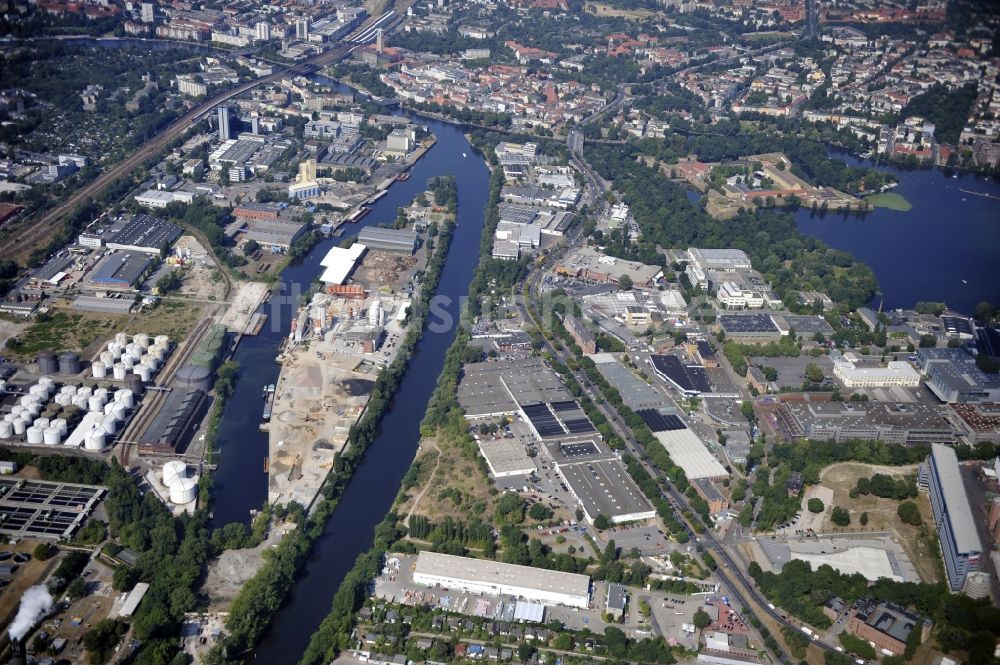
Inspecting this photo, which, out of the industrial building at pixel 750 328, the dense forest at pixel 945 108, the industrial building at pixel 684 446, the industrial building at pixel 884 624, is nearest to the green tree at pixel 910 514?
the industrial building at pixel 884 624

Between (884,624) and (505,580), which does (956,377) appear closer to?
(884,624)

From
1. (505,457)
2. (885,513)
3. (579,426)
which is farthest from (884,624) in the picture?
(505,457)

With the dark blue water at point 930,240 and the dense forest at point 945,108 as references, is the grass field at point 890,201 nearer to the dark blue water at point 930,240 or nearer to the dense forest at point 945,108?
the dark blue water at point 930,240

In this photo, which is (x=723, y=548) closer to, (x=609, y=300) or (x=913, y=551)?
(x=913, y=551)

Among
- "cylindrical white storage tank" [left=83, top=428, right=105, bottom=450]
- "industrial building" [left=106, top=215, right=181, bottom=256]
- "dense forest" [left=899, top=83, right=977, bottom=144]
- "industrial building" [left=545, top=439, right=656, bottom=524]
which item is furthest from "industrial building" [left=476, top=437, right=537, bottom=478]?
"dense forest" [left=899, top=83, right=977, bottom=144]

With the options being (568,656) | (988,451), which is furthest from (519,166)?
(568,656)

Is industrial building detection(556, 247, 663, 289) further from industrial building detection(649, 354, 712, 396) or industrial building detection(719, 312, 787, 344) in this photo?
industrial building detection(649, 354, 712, 396)
